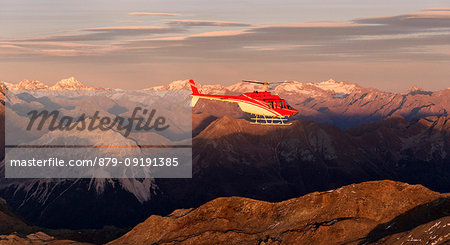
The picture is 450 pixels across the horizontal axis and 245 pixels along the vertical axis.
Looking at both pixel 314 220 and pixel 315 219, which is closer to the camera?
pixel 314 220

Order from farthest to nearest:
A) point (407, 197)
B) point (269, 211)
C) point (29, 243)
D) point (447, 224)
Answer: point (29, 243), point (269, 211), point (407, 197), point (447, 224)

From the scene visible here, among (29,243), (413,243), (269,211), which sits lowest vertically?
(29,243)

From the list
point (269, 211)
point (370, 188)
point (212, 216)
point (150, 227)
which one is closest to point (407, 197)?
point (370, 188)

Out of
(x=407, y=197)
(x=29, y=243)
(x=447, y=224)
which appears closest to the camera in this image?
(x=447, y=224)

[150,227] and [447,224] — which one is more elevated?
[447,224]

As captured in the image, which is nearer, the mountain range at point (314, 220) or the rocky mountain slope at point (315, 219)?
the mountain range at point (314, 220)

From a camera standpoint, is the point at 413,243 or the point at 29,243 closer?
the point at 413,243

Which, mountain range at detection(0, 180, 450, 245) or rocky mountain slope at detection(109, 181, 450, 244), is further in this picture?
rocky mountain slope at detection(109, 181, 450, 244)

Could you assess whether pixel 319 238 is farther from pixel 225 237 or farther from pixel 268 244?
pixel 225 237
